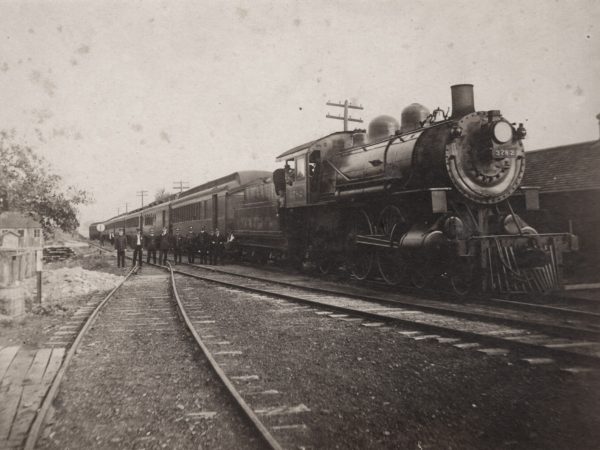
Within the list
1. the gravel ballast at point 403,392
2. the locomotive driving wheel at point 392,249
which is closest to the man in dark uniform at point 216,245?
the locomotive driving wheel at point 392,249

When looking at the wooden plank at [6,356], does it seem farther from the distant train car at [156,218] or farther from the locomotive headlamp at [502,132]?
the distant train car at [156,218]

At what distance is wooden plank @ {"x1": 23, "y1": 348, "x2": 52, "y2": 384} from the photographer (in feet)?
13.4

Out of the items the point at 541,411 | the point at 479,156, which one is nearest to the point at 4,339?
the point at 541,411

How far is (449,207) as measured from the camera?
8.60m

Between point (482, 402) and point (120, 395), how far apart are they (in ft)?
8.76

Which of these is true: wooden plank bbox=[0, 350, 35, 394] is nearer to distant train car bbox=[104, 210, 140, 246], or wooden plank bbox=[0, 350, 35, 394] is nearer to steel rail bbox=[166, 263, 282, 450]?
steel rail bbox=[166, 263, 282, 450]

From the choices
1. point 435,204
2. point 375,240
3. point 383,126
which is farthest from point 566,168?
point 435,204

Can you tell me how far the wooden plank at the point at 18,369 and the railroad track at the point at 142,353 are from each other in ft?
1.07

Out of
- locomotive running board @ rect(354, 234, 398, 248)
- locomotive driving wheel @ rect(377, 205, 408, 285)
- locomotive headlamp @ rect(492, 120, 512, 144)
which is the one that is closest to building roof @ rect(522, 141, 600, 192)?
locomotive headlamp @ rect(492, 120, 512, 144)

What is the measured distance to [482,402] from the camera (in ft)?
11.3

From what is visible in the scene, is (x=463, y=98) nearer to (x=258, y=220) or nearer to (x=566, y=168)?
(x=566, y=168)

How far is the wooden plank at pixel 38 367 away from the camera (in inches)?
161

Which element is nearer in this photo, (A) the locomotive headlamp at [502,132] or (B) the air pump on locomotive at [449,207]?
(B) the air pump on locomotive at [449,207]

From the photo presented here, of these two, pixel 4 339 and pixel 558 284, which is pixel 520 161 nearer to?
pixel 558 284
